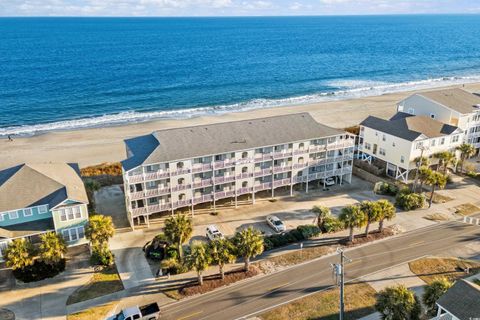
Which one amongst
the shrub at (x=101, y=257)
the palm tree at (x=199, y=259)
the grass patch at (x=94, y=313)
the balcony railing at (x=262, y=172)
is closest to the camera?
the grass patch at (x=94, y=313)

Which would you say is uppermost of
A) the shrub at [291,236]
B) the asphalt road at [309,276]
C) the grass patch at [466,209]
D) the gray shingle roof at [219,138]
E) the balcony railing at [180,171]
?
the gray shingle roof at [219,138]

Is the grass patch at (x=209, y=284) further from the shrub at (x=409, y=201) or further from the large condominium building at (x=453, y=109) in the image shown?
the large condominium building at (x=453, y=109)

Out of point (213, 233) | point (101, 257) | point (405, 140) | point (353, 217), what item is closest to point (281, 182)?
point (213, 233)

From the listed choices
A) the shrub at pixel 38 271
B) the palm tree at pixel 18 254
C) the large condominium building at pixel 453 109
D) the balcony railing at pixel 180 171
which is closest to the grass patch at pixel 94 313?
the shrub at pixel 38 271

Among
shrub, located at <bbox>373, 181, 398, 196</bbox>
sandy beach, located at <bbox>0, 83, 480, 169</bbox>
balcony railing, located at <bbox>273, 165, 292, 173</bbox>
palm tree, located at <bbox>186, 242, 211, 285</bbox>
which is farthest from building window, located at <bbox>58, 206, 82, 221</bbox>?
shrub, located at <bbox>373, 181, 398, 196</bbox>

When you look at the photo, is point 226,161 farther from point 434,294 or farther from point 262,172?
point 434,294

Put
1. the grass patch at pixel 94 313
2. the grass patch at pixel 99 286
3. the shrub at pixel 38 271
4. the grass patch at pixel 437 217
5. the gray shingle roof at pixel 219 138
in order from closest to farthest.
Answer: the grass patch at pixel 94 313, the grass patch at pixel 99 286, the shrub at pixel 38 271, the gray shingle roof at pixel 219 138, the grass patch at pixel 437 217

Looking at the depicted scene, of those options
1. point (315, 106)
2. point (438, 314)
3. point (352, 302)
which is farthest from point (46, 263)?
point (315, 106)

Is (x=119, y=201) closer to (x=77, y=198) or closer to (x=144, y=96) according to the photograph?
(x=77, y=198)
